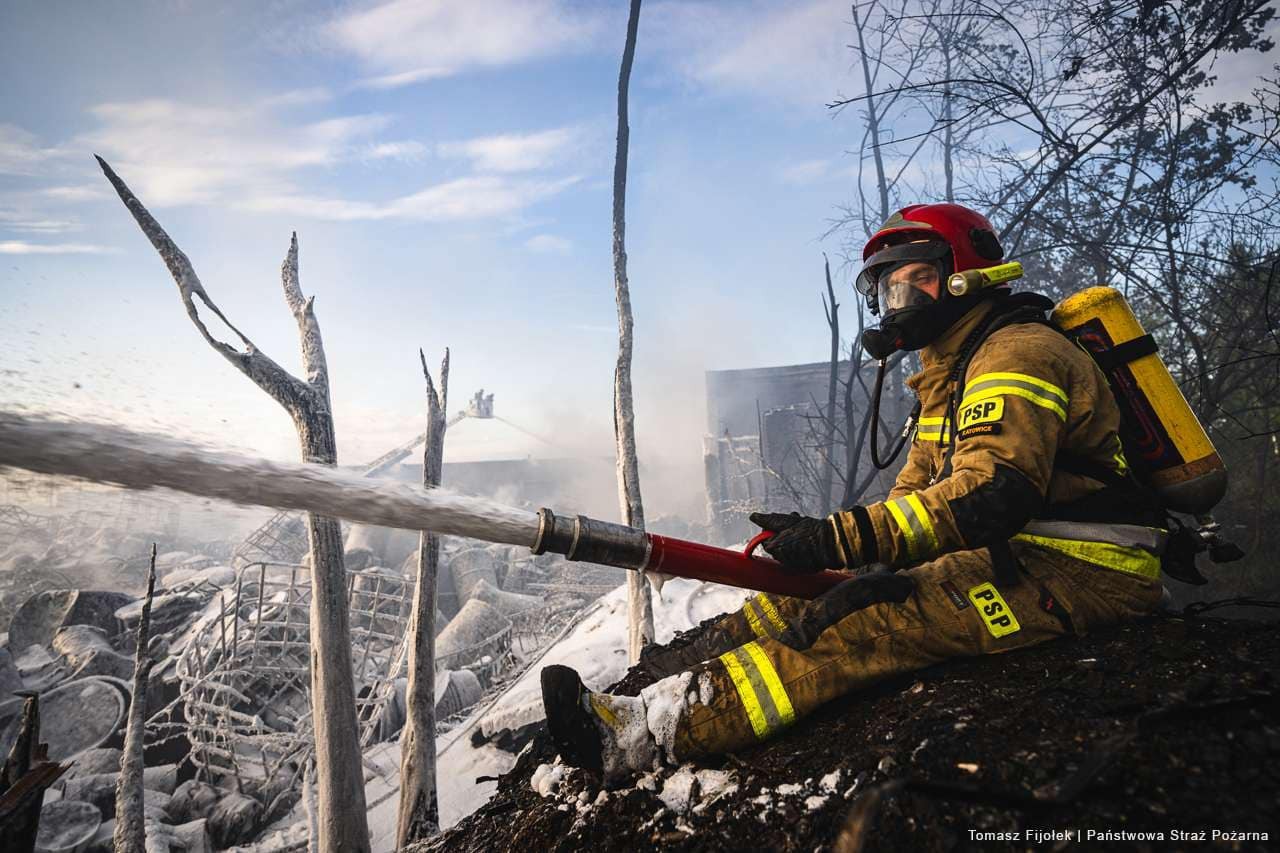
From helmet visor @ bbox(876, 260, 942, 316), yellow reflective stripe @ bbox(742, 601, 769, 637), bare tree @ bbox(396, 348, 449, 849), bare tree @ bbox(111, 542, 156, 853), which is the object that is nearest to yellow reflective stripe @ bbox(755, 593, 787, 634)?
yellow reflective stripe @ bbox(742, 601, 769, 637)

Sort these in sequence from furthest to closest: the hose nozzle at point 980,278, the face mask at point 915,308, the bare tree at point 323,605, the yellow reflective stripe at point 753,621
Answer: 1. the bare tree at point 323,605
2. the yellow reflective stripe at point 753,621
3. the face mask at point 915,308
4. the hose nozzle at point 980,278

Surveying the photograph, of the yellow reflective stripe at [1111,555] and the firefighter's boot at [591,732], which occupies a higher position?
the yellow reflective stripe at [1111,555]

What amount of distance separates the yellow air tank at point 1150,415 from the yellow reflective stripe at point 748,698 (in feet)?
6.42

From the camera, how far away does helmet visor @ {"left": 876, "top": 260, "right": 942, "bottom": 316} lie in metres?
2.80

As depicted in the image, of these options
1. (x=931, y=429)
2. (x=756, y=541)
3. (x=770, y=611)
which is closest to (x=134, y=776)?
(x=770, y=611)

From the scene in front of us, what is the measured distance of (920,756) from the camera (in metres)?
1.64

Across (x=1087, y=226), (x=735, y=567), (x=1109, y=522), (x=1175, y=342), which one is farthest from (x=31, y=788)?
(x=1175, y=342)

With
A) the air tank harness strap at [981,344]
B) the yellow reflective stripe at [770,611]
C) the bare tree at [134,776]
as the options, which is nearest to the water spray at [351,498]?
the yellow reflective stripe at [770,611]

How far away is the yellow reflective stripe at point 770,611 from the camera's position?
2.85m

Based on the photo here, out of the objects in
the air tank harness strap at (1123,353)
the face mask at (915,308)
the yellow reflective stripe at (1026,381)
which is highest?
the face mask at (915,308)

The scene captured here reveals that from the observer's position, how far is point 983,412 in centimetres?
223

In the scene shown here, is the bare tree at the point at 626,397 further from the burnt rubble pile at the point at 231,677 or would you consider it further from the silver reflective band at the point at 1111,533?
the silver reflective band at the point at 1111,533

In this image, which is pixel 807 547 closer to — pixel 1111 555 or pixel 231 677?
pixel 1111 555

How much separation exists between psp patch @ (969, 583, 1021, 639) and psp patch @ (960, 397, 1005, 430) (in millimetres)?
632
